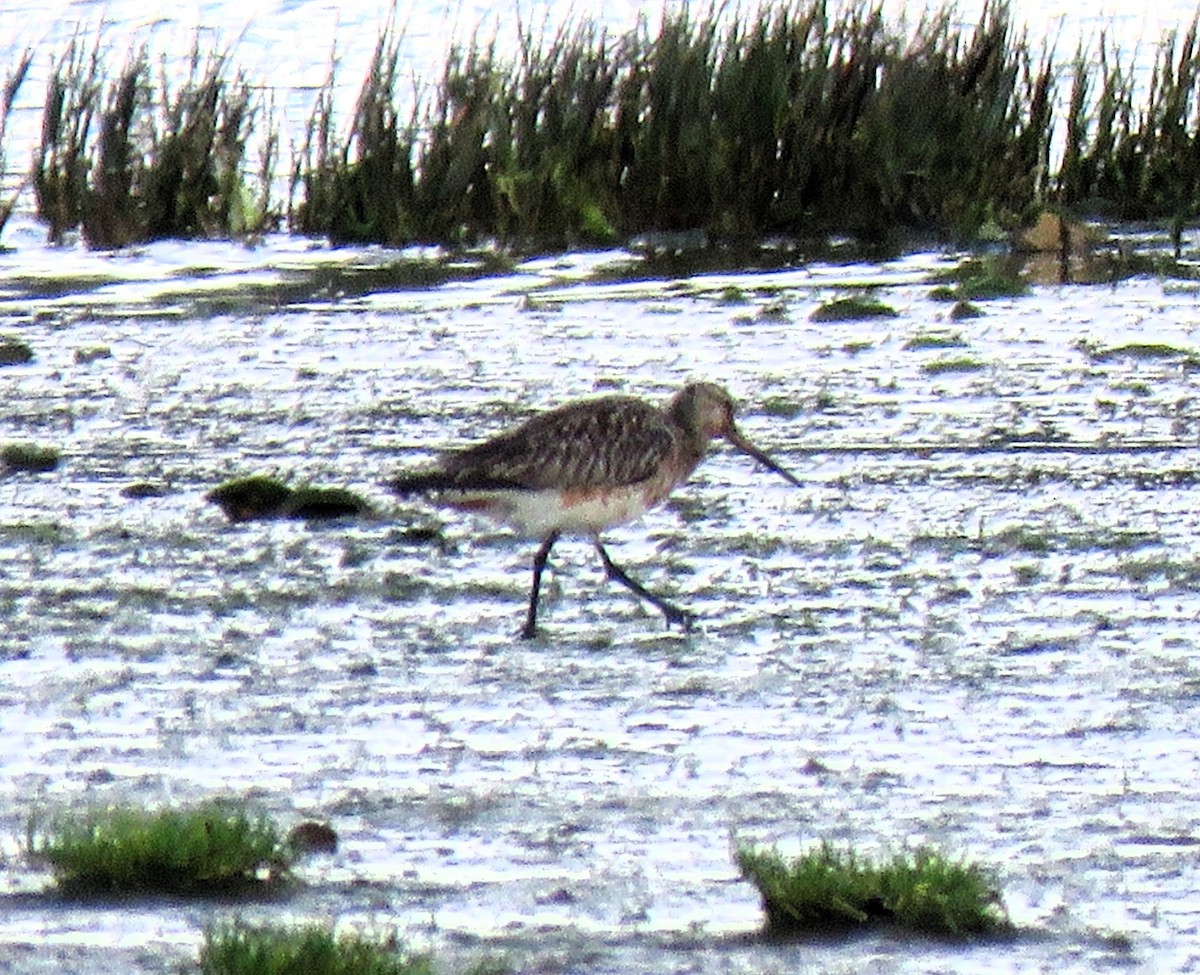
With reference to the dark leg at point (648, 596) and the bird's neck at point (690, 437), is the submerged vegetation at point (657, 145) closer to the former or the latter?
the bird's neck at point (690, 437)

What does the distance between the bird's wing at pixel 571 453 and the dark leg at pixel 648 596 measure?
0.25 metres

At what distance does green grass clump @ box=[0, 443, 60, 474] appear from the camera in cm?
947

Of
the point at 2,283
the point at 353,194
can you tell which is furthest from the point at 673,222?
the point at 2,283

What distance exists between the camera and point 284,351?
40.3 ft

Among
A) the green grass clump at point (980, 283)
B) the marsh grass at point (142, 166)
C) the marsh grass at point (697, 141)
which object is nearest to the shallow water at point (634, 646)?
the green grass clump at point (980, 283)

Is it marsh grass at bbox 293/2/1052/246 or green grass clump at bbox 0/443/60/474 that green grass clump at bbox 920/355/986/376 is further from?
marsh grass at bbox 293/2/1052/246

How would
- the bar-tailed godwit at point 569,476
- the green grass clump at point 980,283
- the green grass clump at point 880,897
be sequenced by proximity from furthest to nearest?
the green grass clump at point 980,283 → the bar-tailed godwit at point 569,476 → the green grass clump at point 880,897

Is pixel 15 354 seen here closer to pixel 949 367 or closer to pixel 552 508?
pixel 949 367

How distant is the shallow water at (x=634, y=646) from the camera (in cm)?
489

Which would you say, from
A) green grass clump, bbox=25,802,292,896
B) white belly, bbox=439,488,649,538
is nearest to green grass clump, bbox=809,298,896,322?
white belly, bbox=439,488,649,538

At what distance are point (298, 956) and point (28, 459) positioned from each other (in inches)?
218

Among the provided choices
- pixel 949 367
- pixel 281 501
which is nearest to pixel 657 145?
pixel 949 367

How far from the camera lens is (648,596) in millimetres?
7219

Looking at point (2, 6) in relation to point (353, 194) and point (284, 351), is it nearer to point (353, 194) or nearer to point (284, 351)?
point (353, 194)
